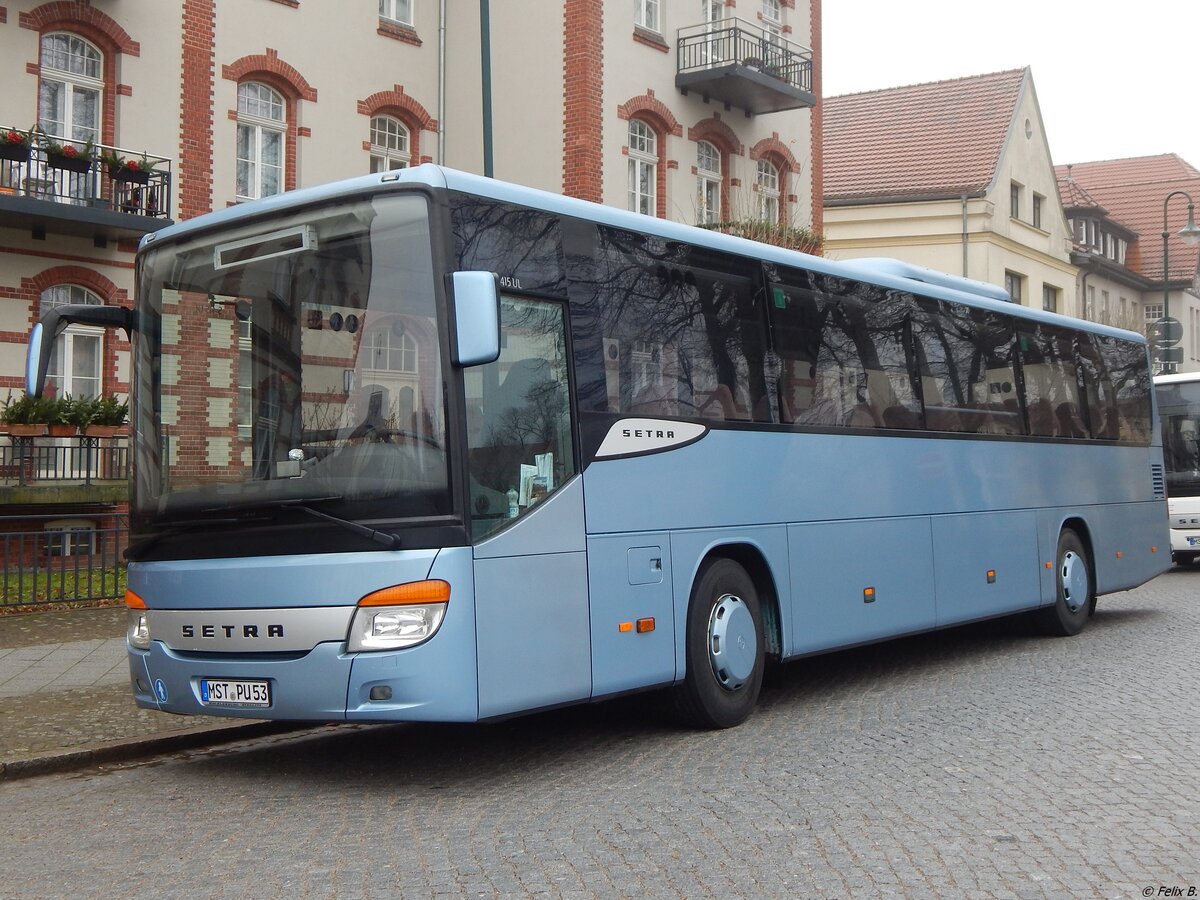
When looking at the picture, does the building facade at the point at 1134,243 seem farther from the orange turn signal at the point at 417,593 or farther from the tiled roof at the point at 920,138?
the orange turn signal at the point at 417,593

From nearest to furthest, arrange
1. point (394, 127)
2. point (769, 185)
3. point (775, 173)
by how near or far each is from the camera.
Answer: point (394, 127)
point (769, 185)
point (775, 173)

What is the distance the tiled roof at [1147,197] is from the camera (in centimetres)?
6575

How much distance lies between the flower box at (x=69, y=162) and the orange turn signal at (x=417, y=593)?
52.0 ft

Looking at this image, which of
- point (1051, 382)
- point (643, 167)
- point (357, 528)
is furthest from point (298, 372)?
point (643, 167)

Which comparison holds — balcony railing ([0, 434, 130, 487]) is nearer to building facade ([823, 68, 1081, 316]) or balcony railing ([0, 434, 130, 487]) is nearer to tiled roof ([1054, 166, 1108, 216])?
building facade ([823, 68, 1081, 316])

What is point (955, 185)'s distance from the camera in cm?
4394

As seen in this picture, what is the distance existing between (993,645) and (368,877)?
9.69 metres

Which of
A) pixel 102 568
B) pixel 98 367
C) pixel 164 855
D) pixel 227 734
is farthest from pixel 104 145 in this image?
pixel 164 855

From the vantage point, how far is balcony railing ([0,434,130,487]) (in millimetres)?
20406

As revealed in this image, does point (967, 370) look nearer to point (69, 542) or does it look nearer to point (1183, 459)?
point (69, 542)

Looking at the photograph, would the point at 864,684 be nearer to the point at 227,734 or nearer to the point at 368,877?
the point at 227,734

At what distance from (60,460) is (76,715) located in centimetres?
1176

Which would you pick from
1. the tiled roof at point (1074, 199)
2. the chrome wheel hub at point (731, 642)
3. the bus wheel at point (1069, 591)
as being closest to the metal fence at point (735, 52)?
the bus wheel at point (1069, 591)

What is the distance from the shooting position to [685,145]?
2955cm
